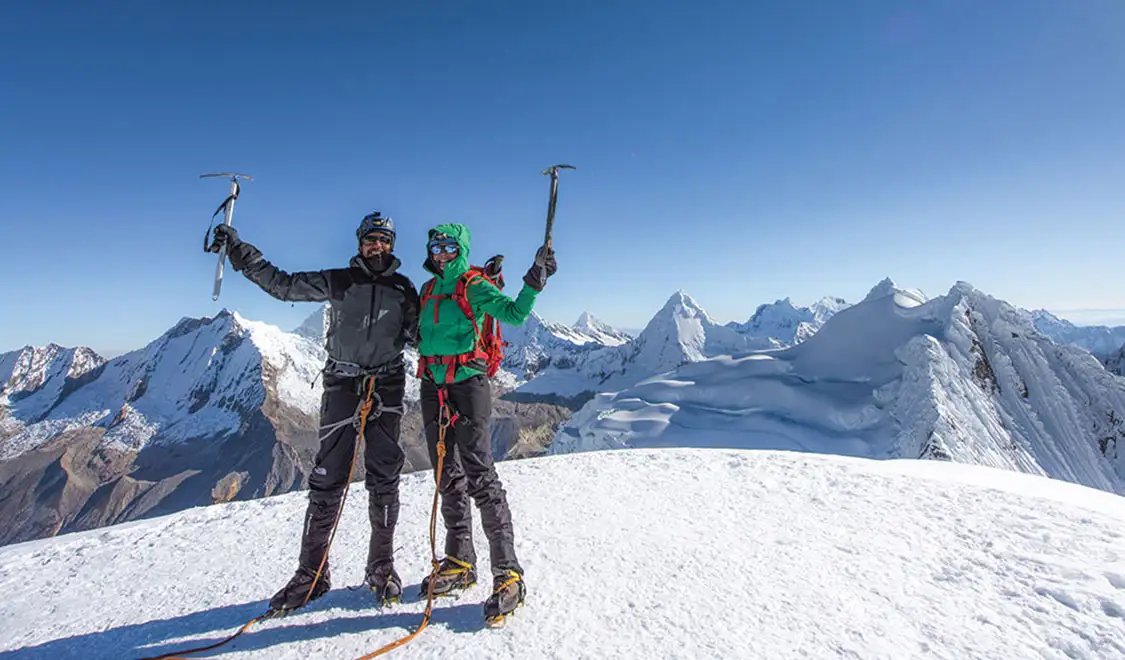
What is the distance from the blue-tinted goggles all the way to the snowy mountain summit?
29.3 meters

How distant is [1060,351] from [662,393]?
27.8 metres

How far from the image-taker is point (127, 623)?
4.69 m

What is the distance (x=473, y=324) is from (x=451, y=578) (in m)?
2.39

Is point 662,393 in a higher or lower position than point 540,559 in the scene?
lower

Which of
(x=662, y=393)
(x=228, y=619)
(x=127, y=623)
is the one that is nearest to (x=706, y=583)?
(x=228, y=619)

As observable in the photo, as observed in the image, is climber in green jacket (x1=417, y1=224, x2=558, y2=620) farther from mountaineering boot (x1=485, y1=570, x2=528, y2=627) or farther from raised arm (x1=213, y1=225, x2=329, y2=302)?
raised arm (x1=213, y1=225, x2=329, y2=302)

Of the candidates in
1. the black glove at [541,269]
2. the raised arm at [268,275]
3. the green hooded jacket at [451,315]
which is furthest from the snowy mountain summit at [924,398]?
the raised arm at [268,275]

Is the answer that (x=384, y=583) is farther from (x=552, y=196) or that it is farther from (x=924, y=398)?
(x=924, y=398)

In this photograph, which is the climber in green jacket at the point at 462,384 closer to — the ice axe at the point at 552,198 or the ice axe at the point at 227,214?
the ice axe at the point at 552,198

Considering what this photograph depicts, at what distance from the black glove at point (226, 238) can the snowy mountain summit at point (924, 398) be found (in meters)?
30.7

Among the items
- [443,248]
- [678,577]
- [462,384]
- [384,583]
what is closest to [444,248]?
[443,248]

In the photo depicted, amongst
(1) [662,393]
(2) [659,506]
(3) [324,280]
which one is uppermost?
(3) [324,280]

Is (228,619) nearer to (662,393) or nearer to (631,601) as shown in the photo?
(631,601)

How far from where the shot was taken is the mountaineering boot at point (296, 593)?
454 cm
